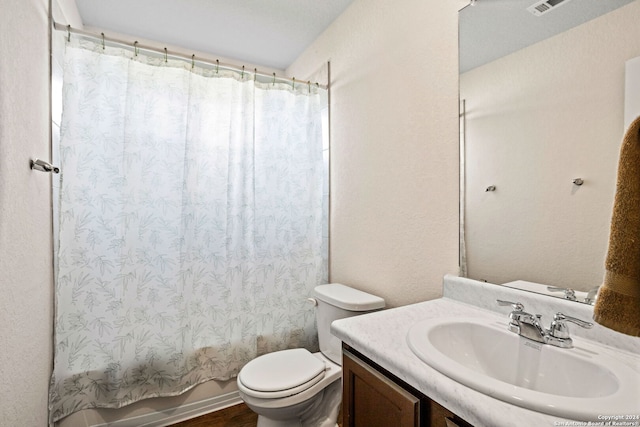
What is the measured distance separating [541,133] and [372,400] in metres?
1.00

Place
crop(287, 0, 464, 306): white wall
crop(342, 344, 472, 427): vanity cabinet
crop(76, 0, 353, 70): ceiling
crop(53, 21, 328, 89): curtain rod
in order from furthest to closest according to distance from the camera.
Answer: crop(76, 0, 353, 70): ceiling, crop(53, 21, 328, 89): curtain rod, crop(287, 0, 464, 306): white wall, crop(342, 344, 472, 427): vanity cabinet

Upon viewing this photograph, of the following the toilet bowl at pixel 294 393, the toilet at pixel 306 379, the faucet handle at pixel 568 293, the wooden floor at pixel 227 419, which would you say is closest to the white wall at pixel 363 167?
the toilet at pixel 306 379

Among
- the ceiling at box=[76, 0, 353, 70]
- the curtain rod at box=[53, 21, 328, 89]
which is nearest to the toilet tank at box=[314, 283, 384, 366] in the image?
the curtain rod at box=[53, 21, 328, 89]

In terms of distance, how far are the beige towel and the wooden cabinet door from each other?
17.4 inches

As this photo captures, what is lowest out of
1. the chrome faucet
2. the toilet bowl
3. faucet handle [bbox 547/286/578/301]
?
the toilet bowl

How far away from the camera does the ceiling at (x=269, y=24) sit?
1061 millimetres

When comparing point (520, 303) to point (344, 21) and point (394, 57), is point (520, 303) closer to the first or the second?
point (394, 57)

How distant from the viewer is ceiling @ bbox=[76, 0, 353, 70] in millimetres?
1909

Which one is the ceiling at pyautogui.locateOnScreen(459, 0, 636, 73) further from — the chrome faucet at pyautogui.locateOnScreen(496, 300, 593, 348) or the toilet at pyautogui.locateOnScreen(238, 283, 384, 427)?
the toilet at pyautogui.locateOnScreen(238, 283, 384, 427)

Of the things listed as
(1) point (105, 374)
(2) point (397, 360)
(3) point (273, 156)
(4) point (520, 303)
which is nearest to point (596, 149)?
(4) point (520, 303)

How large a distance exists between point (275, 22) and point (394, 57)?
1003mm

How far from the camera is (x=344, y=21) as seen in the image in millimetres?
1941

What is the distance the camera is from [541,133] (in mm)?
996

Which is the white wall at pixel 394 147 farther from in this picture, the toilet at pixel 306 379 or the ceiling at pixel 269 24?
the toilet at pixel 306 379
